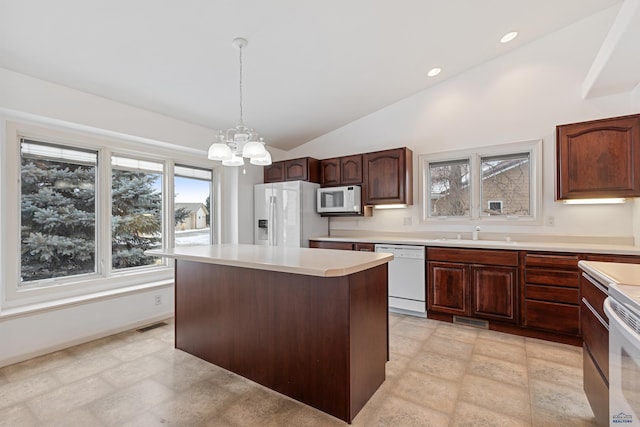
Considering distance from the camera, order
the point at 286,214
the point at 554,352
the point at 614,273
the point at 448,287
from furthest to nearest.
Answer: the point at 286,214
the point at 448,287
the point at 554,352
the point at 614,273

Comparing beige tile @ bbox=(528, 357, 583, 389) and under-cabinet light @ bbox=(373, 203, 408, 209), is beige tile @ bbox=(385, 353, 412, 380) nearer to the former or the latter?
beige tile @ bbox=(528, 357, 583, 389)

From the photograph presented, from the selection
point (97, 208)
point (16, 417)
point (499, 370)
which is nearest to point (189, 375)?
point (16, 417)

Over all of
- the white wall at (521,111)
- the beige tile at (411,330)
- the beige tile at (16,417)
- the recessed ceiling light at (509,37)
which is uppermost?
the recessed ceiling light at (509,37)

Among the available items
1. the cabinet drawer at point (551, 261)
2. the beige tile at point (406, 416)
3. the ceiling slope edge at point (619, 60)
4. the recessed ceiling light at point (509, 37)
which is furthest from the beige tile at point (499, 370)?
the recessed ceiling light at point (509, 37)

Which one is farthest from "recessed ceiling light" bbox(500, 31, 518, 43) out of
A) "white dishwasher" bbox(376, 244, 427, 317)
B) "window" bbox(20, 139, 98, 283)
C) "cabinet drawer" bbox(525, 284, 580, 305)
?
"window" bbox(20, 139, 98, 283)

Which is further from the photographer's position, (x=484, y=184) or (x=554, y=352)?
(x=484, y=184)

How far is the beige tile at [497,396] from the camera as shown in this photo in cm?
181

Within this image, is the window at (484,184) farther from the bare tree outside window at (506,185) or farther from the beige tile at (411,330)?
the beige tile at (411,330)

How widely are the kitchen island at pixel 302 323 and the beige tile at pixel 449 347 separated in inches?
30.9

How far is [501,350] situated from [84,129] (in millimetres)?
4508

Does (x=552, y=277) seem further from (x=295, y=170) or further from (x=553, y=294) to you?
(x=295, y=170)

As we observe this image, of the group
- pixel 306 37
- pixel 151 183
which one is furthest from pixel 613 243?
pixel 151 183

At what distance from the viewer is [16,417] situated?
1.78 metres

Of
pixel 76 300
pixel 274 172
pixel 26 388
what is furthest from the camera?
pixel 274 172
